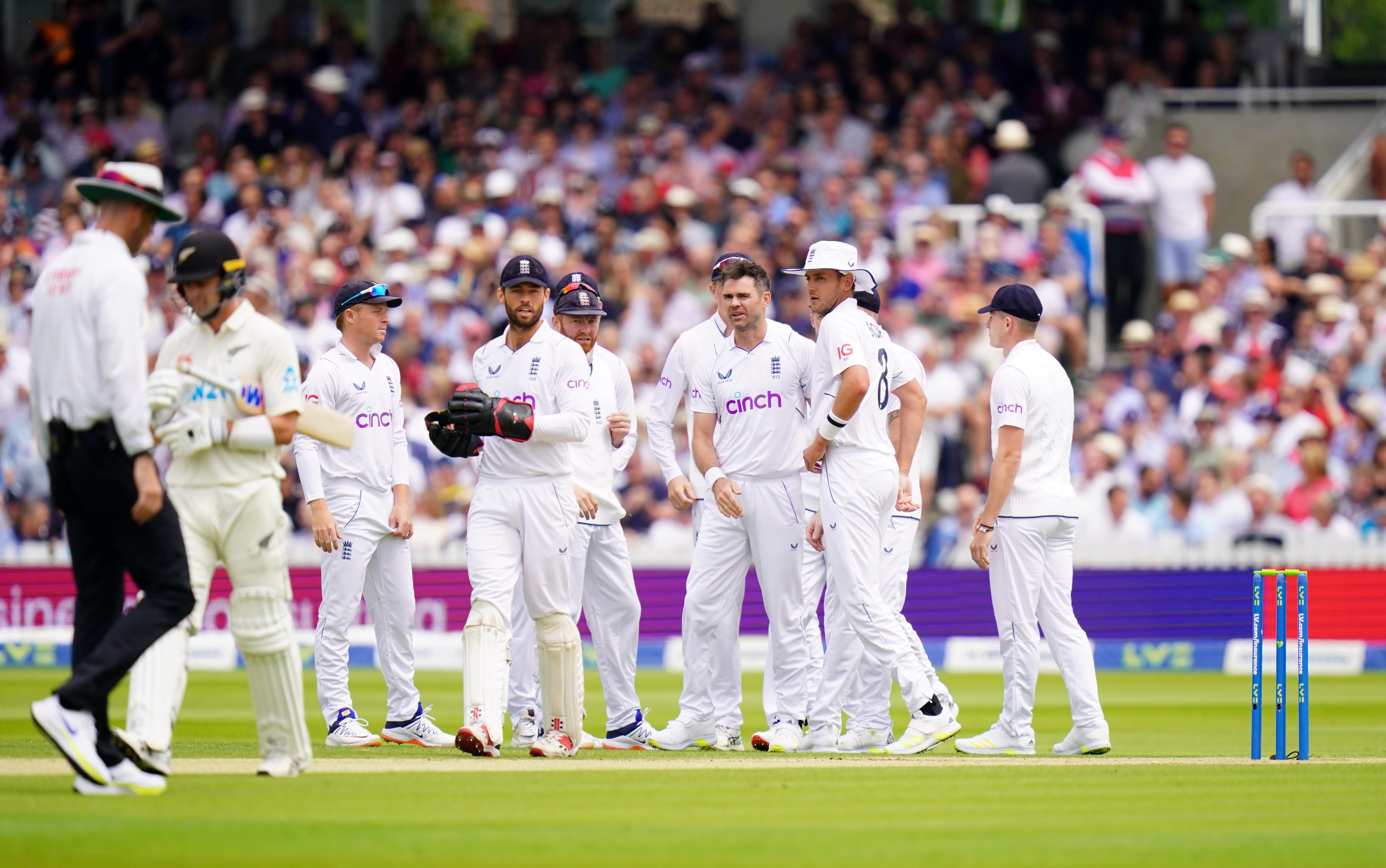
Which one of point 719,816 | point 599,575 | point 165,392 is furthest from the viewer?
point 599,575

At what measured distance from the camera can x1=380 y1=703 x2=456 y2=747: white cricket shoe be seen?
9914 mm

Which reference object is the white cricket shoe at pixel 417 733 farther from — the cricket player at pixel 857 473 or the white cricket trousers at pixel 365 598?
the cricket player at pixel 857 473

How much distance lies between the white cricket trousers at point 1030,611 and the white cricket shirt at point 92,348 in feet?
15.3

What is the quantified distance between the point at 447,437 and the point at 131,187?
2.45m

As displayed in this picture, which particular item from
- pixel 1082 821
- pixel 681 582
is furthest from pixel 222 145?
pixel 1082 821

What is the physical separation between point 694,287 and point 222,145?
734 centimetres

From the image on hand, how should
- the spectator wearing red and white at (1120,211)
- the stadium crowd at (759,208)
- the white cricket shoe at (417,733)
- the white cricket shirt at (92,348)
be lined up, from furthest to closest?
the spectator wearing red and white at (1120,211) < the stadium crowd at (759,208) < the white cricket shoe at (417,733) < the white cricket shirt at (92,348)

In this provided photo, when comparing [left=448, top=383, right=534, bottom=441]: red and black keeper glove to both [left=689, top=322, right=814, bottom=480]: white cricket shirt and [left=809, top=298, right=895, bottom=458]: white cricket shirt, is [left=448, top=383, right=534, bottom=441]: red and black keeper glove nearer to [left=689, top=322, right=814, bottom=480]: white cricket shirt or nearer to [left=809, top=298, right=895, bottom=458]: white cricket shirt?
[left=689, top=322, right=814, bottom=480]: white cricket shirt

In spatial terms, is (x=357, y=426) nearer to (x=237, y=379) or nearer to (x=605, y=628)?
(x=605, y=628)

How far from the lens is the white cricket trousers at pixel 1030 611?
9.43 metres

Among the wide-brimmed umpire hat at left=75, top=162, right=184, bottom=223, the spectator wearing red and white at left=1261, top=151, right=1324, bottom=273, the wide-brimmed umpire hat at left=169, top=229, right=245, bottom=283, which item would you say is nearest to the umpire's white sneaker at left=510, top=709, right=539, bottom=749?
the wide-brimmed umpire hat at left=169, top=229, right=245, bottom=283

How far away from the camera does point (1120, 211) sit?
67.4 ft

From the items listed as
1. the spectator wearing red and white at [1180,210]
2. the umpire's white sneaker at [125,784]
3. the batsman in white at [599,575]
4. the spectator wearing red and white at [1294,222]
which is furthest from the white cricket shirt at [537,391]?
the spectator wearing red and white at [1294,222]

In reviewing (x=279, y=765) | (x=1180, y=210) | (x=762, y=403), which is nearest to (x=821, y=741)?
(x=762, y=403)
